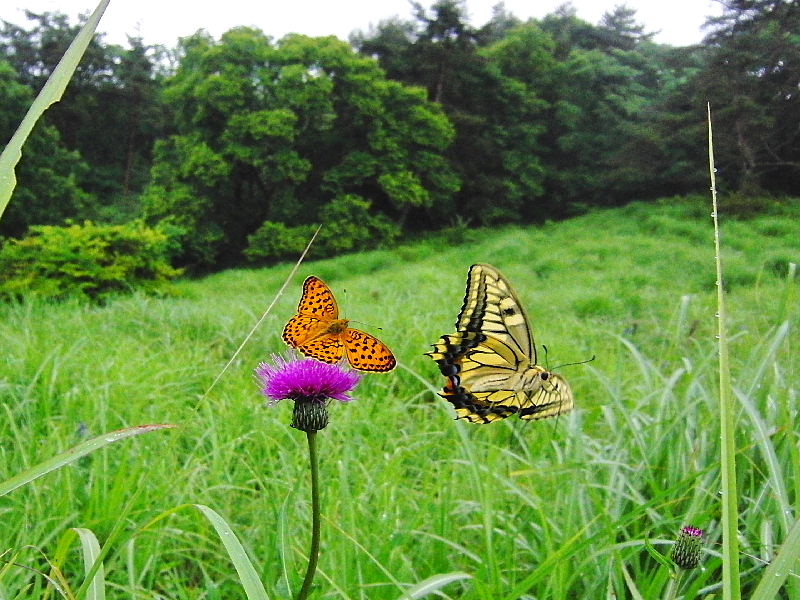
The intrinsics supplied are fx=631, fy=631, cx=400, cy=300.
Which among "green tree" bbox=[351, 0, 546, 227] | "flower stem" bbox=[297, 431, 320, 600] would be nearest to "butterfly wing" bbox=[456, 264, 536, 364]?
"flower stem" bbox=[297, 431, 320, 600]

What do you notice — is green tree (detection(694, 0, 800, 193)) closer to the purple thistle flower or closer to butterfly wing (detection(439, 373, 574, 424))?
butterfly wing (detection(439, 373, 574, 424))

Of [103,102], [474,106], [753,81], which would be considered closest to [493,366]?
[753,81]

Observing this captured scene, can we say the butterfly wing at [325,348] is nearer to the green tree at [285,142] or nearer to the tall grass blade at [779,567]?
the tall grass blade at [779,567]

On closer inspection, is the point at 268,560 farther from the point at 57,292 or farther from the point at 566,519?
the point at 57,292

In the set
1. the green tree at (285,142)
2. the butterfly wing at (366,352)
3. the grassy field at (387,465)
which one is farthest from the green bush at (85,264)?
the green tree at (285,142)

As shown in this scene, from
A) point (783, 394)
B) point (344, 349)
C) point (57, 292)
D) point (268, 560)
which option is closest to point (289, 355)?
point (344, 349)

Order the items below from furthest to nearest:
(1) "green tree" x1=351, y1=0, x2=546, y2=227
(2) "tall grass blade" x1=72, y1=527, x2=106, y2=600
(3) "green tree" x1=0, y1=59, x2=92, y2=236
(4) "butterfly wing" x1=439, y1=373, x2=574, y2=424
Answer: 1. (1) "green tree" x1=351, y1=0, x2=546, y2=227
2. (3) "green tree" x1=0, y1=59, x2=92, y2=236
3. (4) "butterfly wing" x1=439, y1=373, x2=574, y2=424
4. (2) "tall grass blade" x1=72, y1=527, x2=106, y2=600

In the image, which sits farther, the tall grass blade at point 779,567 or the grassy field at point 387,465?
the grassy field at point 387,465
